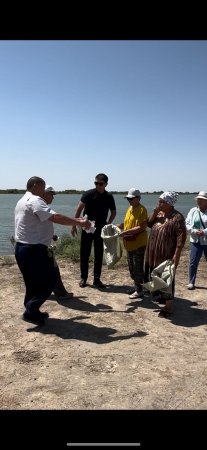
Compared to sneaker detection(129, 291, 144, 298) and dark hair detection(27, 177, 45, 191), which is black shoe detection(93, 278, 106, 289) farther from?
dark hair detection(27, 177, 45, 191)

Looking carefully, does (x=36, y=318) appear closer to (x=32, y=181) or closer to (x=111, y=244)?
(x=32, y=181)

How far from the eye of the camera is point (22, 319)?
4.98 m

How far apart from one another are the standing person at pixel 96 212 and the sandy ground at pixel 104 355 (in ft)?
2.16

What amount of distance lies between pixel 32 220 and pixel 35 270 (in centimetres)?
64

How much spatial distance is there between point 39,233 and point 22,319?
128 cm

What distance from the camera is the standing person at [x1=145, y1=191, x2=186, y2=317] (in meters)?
4.89

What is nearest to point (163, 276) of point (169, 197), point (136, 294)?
point (169, 197)

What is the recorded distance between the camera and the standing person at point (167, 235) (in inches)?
193

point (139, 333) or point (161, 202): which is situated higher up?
point (161, 202)
